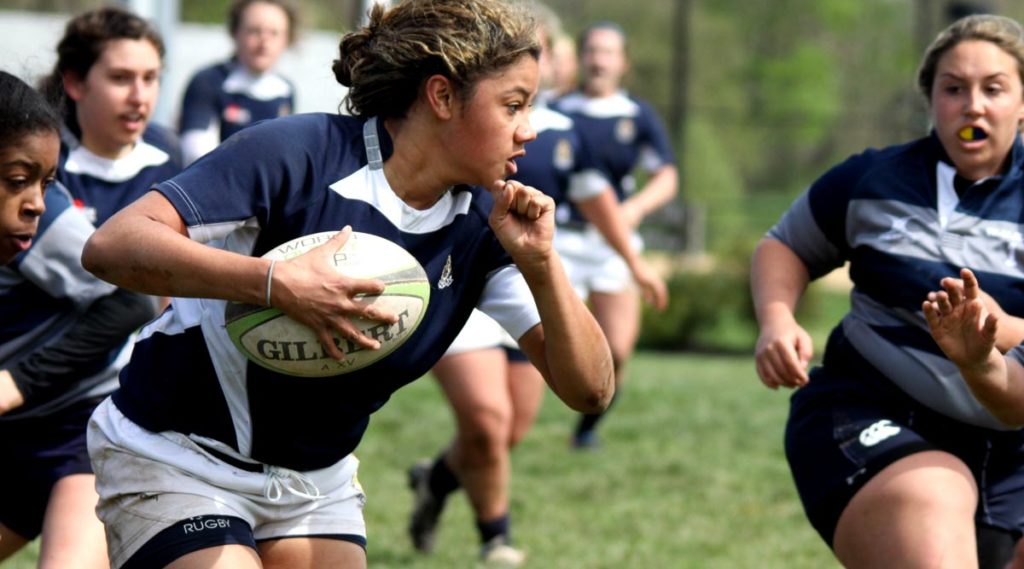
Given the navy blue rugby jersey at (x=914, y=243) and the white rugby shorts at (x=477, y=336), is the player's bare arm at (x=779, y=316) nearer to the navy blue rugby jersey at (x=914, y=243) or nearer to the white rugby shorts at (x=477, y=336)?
the navy blue rugby jersey at (x=914, y=243)

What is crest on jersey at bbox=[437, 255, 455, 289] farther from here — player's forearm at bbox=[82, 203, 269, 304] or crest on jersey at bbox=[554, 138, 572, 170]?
crest on jersey at bbox=[554, 138, 572, 170]

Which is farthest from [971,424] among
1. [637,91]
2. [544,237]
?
[637,91]

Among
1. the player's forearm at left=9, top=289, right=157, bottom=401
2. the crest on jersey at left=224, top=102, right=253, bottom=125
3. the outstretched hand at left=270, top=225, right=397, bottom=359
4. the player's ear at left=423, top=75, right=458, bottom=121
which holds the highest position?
the player's ear at left=423, top=75, right=458, bottom=121

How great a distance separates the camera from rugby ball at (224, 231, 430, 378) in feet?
9.65

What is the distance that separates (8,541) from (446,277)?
5.34 feet

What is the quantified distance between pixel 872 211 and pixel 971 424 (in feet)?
2.01

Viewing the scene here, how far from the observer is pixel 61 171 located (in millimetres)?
4289

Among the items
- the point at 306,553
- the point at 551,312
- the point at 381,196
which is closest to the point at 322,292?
the point at 381,196

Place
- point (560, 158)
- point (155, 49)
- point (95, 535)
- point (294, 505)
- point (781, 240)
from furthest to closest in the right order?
point (560, 158) → point (155, 49) → point (781, 240) → point (95, 535) → point (294, 505)

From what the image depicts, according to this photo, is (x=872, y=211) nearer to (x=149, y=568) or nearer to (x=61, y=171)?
(x=149, y=568)

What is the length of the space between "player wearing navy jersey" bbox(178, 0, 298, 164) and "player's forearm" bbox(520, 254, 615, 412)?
16.8 ft

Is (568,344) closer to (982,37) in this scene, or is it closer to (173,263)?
(173,263)

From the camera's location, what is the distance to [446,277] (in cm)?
320

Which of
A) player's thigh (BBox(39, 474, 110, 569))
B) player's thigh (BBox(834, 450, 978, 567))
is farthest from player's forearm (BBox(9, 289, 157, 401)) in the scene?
player's thigh (BBox(834, 450, 978, 567))
